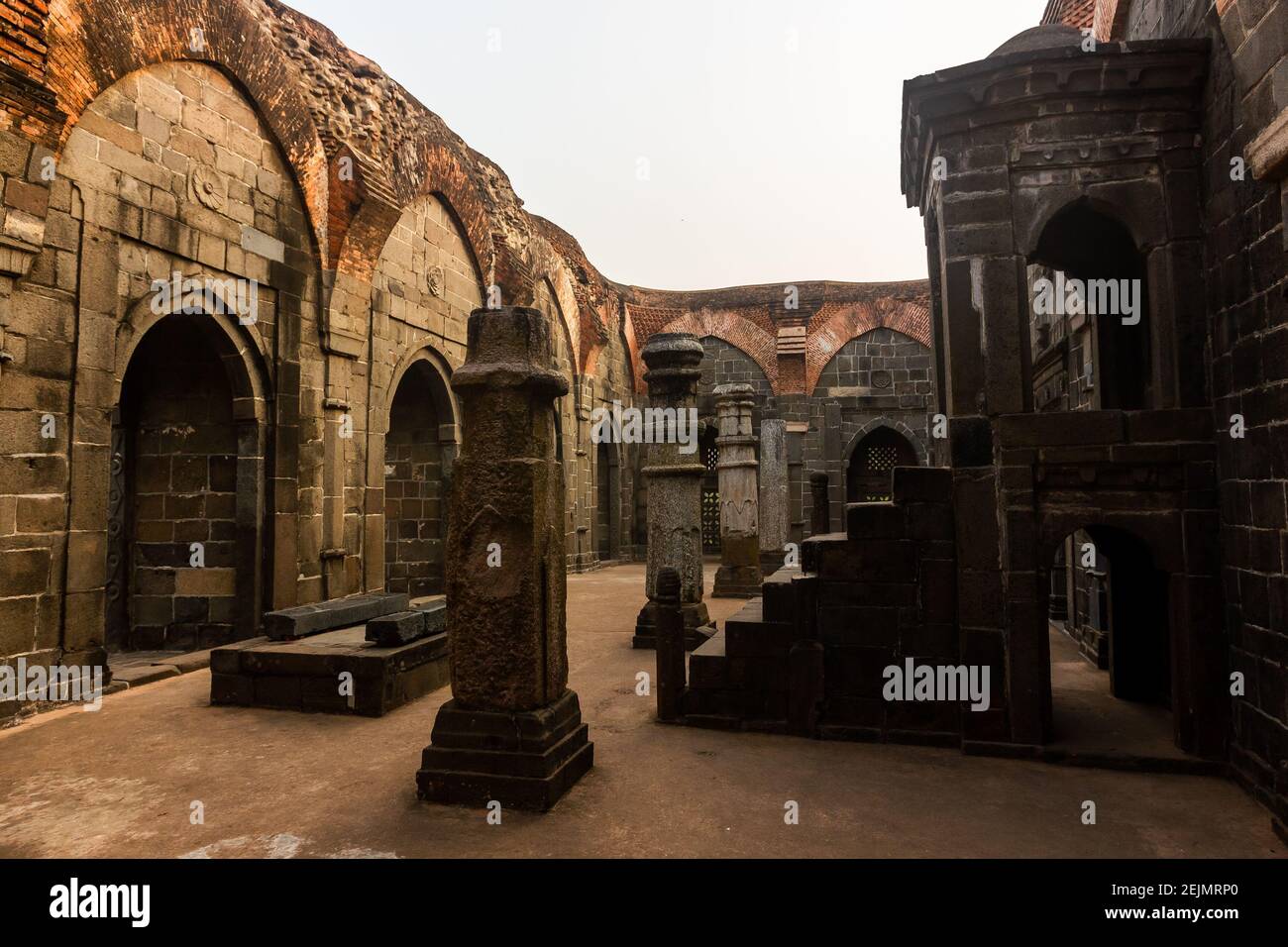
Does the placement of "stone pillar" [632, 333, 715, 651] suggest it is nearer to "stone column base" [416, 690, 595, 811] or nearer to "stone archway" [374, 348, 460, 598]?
"stone column base" [416, 690, 595, 811]

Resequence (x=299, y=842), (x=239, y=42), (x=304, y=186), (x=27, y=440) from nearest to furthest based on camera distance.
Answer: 1. (x=299, y=842)
2. (x=27, y=440)
3. (x=239, y=42)
4. (x=304, y=186)

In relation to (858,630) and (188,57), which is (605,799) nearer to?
(858,630)

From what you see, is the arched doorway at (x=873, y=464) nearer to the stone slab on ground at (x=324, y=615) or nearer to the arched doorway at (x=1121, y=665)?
the arched doorway at (x=1121, y=665)

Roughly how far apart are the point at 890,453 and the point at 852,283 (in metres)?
4.32

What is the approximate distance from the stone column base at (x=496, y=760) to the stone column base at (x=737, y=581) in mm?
7384

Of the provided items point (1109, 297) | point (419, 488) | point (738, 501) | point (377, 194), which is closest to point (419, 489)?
point (419, 488)

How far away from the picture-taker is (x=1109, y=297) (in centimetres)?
621

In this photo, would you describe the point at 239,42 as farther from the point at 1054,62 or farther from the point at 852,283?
the point at 852,283

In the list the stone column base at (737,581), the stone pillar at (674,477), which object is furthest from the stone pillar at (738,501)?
the stone pillar at (674,477)

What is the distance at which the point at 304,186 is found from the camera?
27.9 feet

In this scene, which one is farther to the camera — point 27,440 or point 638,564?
point 638,564

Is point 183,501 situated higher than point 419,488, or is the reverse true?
point 419,488

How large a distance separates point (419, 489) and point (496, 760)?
340 inches
